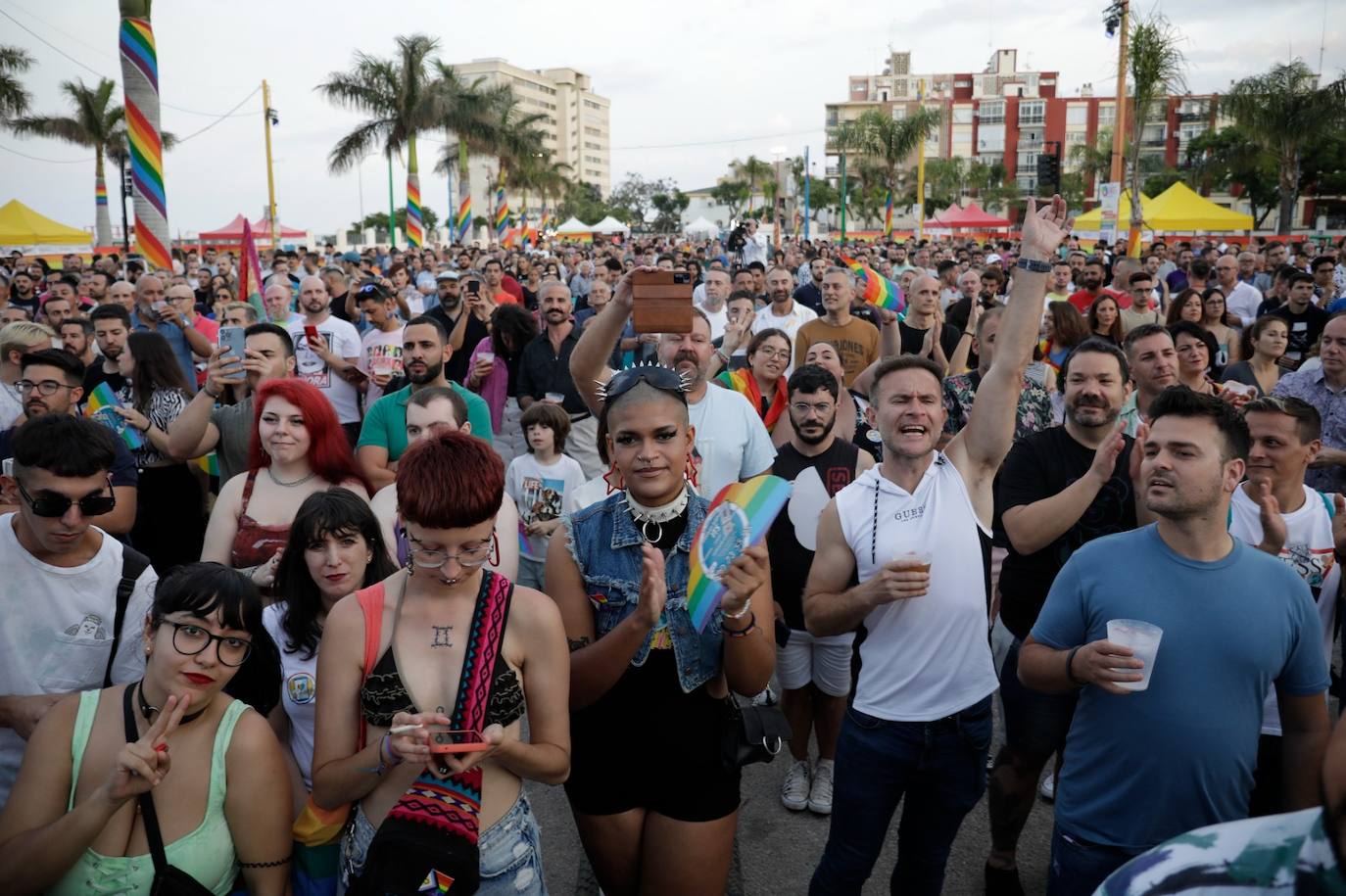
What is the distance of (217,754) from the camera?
7.48ft

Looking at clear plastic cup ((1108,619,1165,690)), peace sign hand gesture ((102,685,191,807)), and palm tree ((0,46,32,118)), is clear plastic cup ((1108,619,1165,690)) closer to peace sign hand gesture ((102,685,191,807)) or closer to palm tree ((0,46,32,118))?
peace sign hand gesture ((102,685,191,807))

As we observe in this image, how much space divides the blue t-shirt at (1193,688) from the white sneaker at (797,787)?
5.77ft

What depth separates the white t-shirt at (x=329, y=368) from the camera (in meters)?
6.90

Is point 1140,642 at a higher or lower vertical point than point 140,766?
higher

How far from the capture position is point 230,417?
4.80 metres

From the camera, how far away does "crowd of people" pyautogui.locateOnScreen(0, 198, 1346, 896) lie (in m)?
2.13

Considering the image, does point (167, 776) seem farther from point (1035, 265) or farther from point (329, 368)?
point (329, 368)

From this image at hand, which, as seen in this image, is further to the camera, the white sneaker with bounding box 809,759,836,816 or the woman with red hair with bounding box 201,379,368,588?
the white sneaker with bounding box 809,759,836,816

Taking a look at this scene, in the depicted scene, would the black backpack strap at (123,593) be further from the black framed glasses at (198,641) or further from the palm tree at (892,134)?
the palm tree at (892,134)

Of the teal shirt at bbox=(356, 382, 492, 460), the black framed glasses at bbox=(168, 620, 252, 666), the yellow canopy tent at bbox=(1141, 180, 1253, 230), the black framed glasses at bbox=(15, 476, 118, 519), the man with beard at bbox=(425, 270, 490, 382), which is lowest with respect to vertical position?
the black framed glasses at bbox=(168, 620, 252, 666)

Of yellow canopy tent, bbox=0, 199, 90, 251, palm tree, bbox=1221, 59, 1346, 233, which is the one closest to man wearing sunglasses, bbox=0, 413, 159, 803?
yellow canopy tent, bbox=0, 199, 90, 251

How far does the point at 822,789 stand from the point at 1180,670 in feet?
6.79

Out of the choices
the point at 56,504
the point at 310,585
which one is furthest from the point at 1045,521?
the point at 56,504

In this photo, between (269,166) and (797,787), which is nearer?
(797,787)
